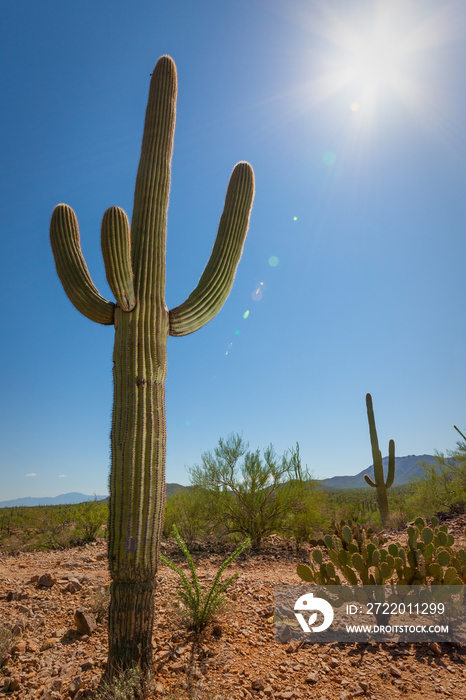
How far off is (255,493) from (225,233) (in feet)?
23.5

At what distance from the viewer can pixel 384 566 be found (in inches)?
176

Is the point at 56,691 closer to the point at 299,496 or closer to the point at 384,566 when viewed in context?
the point at 384,566

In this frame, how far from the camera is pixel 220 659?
12.4 ft

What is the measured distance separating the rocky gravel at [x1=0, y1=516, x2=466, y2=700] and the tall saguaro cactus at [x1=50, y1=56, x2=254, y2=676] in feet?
1.65

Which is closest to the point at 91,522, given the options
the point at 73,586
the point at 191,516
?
the point at 191,516

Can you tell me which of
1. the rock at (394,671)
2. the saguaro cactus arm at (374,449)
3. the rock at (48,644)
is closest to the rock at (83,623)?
the rock at (48,644)

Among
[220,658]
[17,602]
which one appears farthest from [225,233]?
[17,602]

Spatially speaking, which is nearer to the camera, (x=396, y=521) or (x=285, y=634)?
(x=285, y=634)

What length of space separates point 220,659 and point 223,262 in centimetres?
450

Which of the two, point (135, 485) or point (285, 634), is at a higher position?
point (135, 485)

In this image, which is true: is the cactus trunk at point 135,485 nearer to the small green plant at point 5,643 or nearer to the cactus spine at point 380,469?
the small green plant at point 5,643

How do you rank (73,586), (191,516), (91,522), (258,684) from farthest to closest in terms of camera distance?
1. (91,522)
2. (191,516)
3. (73,586)
4. (258,684)

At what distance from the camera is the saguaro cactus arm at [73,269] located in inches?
171

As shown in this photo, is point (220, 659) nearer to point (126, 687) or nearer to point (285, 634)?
point (285, 634)
